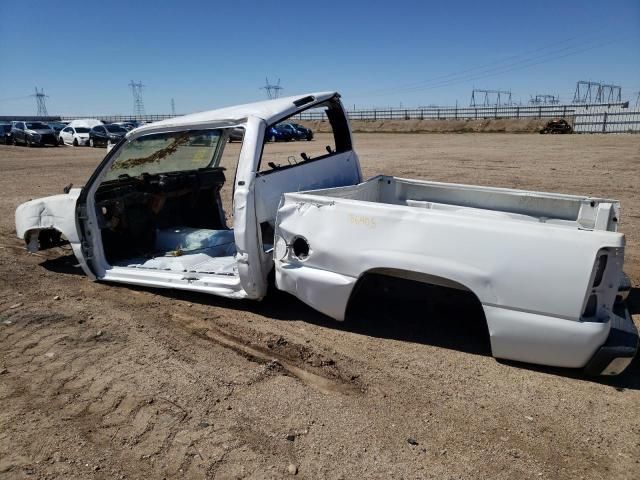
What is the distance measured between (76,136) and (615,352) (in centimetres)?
3609

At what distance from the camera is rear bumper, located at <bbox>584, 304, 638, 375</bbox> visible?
2.89 meters

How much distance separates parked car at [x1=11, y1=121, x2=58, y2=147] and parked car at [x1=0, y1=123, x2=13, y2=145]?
1.27 meters

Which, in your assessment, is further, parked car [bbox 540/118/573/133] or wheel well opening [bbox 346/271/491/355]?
parked car [bbox 540/118/573/133]

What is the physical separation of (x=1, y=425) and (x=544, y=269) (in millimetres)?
3212

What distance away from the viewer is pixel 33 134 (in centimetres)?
3284

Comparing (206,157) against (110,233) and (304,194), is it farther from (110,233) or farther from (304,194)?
(304,194)

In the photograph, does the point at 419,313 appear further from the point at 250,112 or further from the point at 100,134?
the point at 100,134

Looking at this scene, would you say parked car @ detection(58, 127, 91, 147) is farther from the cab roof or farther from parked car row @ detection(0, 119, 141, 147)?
the cab roof

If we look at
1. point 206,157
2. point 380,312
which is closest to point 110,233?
point 206,157

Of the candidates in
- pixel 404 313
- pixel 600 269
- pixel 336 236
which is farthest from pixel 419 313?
pixel 600 269

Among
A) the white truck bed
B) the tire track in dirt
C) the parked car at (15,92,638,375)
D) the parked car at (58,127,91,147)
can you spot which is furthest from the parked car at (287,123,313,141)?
the white truck bed

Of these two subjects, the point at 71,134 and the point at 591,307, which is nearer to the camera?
the point at 591,307

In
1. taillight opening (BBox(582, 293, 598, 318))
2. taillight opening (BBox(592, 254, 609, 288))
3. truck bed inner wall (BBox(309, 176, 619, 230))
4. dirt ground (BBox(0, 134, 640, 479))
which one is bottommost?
dirt ground (BBox(0, 134, 640, 479))

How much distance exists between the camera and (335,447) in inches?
104
